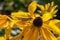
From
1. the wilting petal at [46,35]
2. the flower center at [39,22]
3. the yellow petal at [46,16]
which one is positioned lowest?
the wilting petal at [46,35]

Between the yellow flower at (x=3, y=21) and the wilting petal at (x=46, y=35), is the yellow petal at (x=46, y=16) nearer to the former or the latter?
the wilting petal at (x=46, y=35)

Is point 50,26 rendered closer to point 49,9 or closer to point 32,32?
point 32,32

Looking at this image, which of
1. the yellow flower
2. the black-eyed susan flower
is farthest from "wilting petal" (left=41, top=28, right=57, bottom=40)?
the yellow flower

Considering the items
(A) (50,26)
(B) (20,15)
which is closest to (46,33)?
(A) (50,26)

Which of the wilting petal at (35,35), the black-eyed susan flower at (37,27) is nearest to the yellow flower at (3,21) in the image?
the black-eyed susan flower at (37,27)

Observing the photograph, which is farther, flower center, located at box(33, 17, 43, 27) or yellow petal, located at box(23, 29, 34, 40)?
flower center, located at box(33, 17, 43, 27)

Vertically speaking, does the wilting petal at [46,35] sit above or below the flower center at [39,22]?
below

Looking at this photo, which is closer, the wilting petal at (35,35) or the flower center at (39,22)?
the wilting petal at (35,35)

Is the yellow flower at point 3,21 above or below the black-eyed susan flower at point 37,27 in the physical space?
above

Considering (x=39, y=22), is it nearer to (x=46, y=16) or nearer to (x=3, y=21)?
(x=46, y=16)

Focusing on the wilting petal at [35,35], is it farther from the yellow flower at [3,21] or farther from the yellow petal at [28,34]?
the yellow flower at [3,21]

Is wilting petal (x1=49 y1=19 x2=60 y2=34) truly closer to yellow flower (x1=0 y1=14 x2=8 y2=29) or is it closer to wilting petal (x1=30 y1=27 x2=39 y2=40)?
wilting petal (x1=30 y1=27 x2=39 y2=40)
